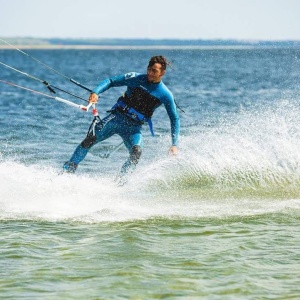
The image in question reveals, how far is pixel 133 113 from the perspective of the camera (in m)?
9.51

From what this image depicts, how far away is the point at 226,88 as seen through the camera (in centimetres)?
3588

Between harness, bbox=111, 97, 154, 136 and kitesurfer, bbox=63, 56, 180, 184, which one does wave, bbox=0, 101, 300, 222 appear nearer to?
kitesurfer, bbox=63, 56, 180, 184

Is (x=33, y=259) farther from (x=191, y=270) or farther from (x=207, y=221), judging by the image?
(x=207, y=221)

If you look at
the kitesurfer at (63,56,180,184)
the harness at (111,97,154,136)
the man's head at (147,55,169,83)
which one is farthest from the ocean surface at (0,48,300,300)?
the harness at (111,97,154,136)

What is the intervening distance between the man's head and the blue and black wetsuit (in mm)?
138

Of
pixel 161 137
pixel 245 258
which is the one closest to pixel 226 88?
pixel 161 137

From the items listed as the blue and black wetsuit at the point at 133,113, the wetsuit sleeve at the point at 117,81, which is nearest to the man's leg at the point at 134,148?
the blue and black wetsuit at the point at 133,113

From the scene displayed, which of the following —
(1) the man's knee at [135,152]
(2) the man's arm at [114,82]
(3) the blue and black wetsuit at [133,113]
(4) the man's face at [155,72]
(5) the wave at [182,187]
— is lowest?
(5) the wave at [182,187]

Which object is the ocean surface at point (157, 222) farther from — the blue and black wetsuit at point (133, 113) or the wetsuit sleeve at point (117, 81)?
the wetsuit sleeve at point (117, 81)

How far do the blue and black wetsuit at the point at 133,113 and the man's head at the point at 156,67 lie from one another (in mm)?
138

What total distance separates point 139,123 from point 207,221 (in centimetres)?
A: 197

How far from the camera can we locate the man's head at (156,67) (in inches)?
359

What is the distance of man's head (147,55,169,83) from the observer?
9109 mm

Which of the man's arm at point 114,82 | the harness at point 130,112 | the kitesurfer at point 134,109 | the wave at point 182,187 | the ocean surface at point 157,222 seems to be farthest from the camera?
the harness at point 130,112
